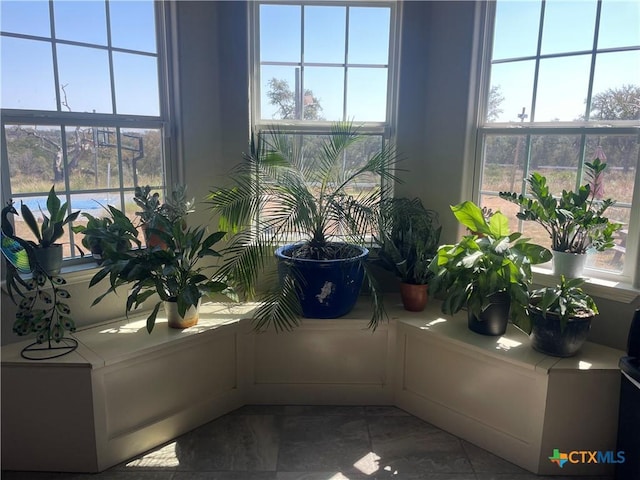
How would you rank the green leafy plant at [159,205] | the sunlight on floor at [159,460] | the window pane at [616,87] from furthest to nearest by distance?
the green leafy plant at [159,205] < the window pane at [616,87] < the sunlight on floor at [159,460]

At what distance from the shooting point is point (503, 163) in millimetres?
2598

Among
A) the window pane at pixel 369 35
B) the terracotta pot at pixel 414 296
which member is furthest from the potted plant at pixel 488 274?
the window pane at pixel 369 35

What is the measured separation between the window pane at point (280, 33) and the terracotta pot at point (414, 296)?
1523 millimetres

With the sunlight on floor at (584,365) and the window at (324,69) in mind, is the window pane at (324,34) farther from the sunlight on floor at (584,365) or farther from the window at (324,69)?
the sunlight on floor at (584,365)

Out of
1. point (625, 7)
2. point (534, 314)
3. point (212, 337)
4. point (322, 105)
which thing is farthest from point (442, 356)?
point (625, 7)

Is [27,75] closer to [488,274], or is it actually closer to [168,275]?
[168,275]

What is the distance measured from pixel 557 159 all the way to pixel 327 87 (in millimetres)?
1385

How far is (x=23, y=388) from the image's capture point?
1925 millimetres

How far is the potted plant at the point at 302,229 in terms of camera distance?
233cm

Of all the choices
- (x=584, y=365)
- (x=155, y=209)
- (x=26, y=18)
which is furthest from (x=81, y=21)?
(x=584, y=365)

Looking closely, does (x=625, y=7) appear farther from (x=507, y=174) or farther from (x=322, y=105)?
(x=322, y=105)

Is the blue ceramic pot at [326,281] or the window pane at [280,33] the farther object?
the window pane at [280,33]

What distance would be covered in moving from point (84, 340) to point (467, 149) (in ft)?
7.65

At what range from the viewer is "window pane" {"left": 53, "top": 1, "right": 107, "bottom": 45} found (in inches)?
85.7
